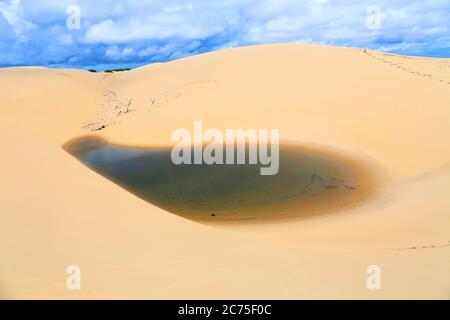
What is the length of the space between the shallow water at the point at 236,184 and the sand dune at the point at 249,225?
2.86 feet

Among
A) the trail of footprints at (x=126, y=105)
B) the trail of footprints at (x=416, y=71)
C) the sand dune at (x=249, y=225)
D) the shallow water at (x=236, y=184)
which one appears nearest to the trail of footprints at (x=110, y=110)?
the trail of footprints at (x=126, y=105)

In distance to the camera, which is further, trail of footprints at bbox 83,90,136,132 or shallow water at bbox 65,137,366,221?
trail of footprints at bbox 83,90,136,132

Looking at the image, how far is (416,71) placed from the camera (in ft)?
69.9

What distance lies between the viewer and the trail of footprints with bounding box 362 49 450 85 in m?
19.9

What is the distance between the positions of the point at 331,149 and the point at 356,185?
11.8 ft

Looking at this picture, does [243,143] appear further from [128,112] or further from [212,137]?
[128,112]

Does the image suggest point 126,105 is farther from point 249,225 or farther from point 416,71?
point 416,71

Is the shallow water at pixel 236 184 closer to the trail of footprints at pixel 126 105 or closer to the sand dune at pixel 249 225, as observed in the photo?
the sand dune at pixel 249 225

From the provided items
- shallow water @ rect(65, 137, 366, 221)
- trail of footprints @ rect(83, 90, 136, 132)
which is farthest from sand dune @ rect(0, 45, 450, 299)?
shallow water @ rect(65, 137, 366, 221)

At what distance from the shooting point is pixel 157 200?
384 inches

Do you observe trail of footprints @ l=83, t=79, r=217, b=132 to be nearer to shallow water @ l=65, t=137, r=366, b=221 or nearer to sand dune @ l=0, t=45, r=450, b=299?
sand dune @ l=0, t=45, r=450, b=299

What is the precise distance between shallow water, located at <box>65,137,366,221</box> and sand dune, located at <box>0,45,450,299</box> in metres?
0.87

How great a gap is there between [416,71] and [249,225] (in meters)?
17.8

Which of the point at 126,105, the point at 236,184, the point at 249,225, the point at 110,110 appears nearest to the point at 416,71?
the point at 236,184
